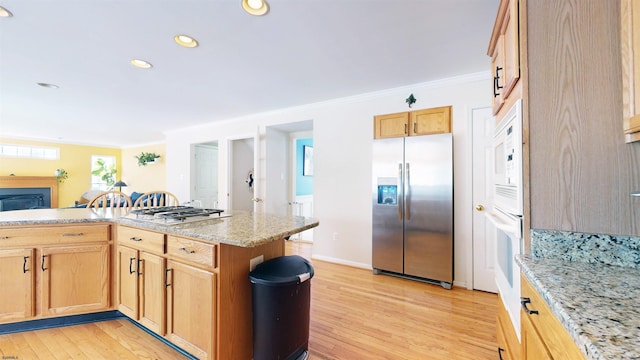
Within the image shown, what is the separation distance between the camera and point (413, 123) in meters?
3.09

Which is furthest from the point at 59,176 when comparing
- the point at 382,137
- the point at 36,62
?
the point at 382,137

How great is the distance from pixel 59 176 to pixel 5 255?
7.04 m

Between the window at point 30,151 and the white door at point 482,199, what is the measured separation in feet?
32.8

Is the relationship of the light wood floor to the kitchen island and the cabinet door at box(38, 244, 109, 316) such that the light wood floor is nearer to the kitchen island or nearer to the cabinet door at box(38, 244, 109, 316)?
the cabinet door at box(38, 244, 109, 316)

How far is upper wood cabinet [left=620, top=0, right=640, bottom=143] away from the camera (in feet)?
2.74

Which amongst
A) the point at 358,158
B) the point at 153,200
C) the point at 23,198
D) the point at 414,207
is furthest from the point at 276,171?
the point at 23,198

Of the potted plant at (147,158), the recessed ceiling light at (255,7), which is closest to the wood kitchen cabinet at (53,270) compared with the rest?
the recessed ceiling light at (255,7)

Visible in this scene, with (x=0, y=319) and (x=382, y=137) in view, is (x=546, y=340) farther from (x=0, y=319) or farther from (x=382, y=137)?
(x=0, y=319)

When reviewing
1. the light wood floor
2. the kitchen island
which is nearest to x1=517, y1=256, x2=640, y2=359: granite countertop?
the kitchen island

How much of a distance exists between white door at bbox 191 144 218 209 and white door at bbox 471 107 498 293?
4.88 metres

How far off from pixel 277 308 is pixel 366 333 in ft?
3.05

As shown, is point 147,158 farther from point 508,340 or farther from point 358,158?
point 508,340

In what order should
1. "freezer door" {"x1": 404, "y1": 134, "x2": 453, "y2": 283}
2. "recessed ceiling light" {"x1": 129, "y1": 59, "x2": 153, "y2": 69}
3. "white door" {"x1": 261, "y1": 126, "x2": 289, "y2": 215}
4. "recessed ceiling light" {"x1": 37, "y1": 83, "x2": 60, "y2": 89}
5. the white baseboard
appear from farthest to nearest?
"white door" {"x1": 261, "y1": 126, "x2": 289, "y2": 215}, the white baseboard, "recessed ceiling light" {"x1": 37, "y1": 83, "x2": 60, "y2": 89}, "freezer door" {"x1": 404, "y1": 134, "x2": 453, "y2": 283}, "recessed ceiling light" {"x1": 129, "y1": 59, "x2": 153, "y2": 69}

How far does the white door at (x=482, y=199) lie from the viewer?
2703mm
